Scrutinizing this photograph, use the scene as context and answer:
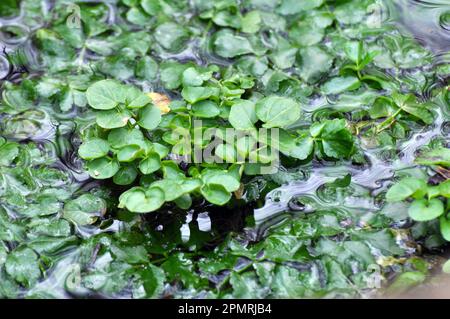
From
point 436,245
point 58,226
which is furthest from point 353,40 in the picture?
point 58,226

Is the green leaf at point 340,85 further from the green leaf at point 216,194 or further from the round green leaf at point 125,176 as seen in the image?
the round green leaf at point 125,176

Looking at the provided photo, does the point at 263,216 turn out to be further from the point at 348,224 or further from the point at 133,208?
the point at 133,208

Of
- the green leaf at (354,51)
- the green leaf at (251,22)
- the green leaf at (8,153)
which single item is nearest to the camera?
the green leaf at (8,153)

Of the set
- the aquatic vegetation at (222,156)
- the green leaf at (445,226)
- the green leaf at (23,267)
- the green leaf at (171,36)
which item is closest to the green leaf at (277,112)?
the aquatic vegetation at (222,156)

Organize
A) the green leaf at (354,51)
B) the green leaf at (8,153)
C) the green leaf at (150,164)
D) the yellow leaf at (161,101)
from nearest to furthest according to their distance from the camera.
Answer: the green leaf at (150,164), the green leaf at (8,153), the yellow leaf at (161,101), the green leaf at (354,51)

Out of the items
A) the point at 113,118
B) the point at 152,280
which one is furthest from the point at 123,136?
the point at 152,280
